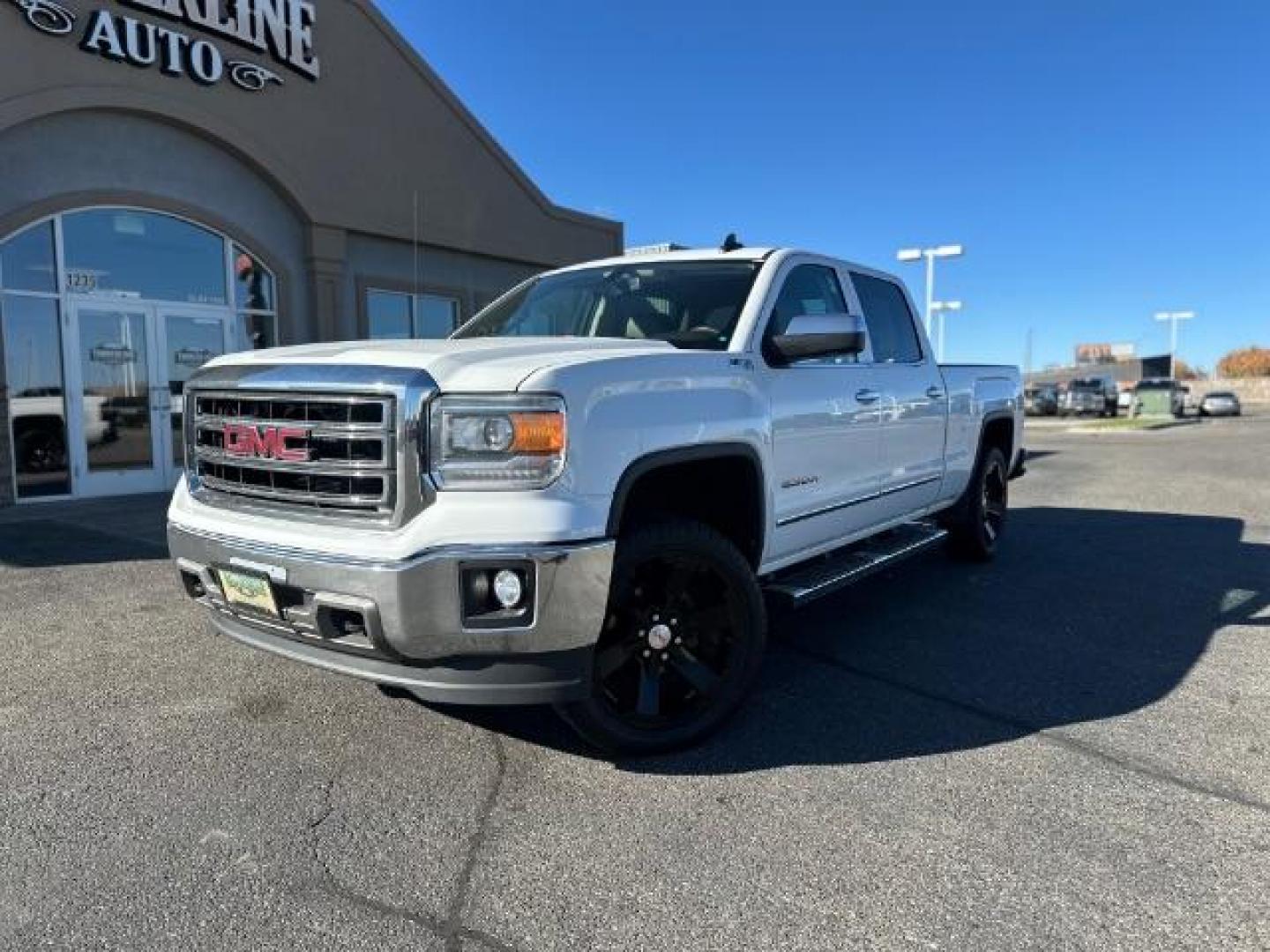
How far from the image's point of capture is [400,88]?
44.2 ft

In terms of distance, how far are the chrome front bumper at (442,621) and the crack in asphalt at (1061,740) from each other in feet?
6.18

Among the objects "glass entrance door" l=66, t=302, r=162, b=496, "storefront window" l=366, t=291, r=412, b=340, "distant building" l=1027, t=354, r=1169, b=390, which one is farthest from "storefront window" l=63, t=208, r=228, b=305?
"distant building" l=1027, t=354, r=1169, b=390

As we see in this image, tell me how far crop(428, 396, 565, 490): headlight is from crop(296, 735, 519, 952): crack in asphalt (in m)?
1.10

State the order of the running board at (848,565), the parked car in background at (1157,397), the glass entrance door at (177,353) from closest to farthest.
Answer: the running board at (848,565) < the glass entrance door at (177,353) < the parked car in background at (1157,397)

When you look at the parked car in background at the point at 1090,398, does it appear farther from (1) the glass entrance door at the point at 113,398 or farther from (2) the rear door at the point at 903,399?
(1) the glass entrance door at the point at 113,398

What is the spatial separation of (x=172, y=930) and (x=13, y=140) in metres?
10.3

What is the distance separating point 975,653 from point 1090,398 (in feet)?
137

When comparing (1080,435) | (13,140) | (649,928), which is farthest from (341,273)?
(1080,435)

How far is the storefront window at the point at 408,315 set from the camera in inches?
537

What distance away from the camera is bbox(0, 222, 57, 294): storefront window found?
9.81 metres

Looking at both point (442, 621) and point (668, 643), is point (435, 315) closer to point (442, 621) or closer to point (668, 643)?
point (668, 643)

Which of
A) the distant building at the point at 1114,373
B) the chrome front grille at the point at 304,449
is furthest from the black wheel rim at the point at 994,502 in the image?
the distant building at the point at 1114,373

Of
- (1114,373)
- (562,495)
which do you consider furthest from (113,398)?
(1114,373)

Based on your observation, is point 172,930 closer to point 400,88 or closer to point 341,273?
point 341,273
